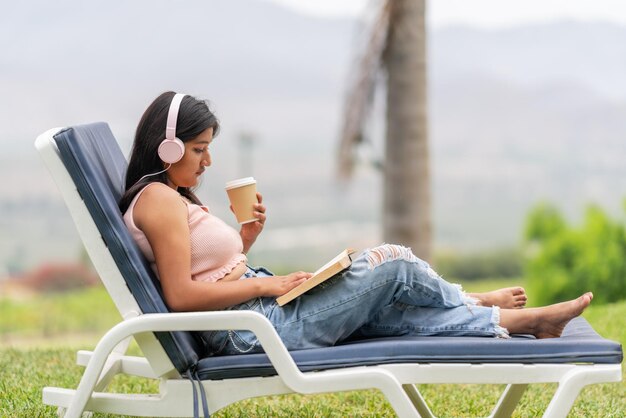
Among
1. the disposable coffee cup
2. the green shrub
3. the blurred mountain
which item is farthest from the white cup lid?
the blurred mountain

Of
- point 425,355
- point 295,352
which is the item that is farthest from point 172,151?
point 425,355

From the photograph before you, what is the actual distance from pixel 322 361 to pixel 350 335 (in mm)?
415

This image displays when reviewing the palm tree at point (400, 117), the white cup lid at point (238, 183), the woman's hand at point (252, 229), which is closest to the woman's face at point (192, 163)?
the white cup lid at point (238, 183)

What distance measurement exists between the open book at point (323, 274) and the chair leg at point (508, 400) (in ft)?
3.47

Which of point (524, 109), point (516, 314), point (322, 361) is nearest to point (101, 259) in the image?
point (322, 361)

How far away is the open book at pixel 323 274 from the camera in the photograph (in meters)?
3.57

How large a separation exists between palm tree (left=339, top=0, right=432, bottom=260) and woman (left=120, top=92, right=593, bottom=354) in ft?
22.5

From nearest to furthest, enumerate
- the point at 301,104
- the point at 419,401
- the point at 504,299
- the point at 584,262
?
1. the point at 504,299
2. the point at 419,401
3. the point at 584,262
4. the point at 301,104

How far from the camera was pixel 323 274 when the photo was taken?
359 centimetres

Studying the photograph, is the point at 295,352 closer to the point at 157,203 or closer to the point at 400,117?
the point at 157,203

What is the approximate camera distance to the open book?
11.7ft

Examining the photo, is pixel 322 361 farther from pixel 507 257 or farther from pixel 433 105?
pixel 433 105

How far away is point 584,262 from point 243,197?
9703 mm

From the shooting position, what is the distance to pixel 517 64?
7062cm
